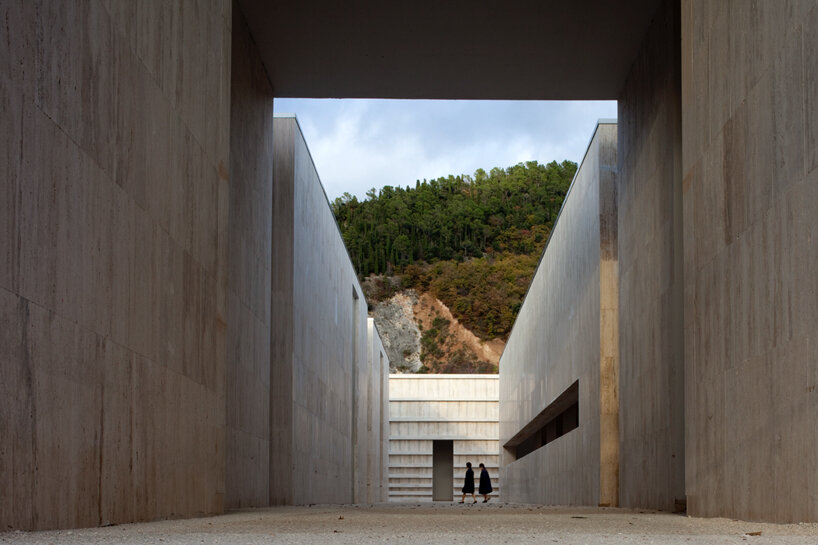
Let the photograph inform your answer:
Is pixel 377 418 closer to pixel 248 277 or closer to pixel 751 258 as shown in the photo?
pixel 248 277

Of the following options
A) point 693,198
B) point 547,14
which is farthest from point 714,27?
point 547,14

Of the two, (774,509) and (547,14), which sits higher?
(547,14)

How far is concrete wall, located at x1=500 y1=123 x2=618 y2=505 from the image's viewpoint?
1739 centimetres

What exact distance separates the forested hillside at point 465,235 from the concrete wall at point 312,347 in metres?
44.0

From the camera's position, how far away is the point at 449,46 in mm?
14867

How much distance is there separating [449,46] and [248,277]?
4.61 metres

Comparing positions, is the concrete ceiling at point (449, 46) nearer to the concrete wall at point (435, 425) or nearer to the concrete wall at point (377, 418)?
the concrete wall at point (377, 418)

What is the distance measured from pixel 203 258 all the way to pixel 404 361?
65.7 metres

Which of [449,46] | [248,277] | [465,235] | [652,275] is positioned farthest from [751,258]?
[465,235]

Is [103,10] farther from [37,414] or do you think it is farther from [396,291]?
[396,291]

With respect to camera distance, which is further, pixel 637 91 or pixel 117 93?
pixel 637 91

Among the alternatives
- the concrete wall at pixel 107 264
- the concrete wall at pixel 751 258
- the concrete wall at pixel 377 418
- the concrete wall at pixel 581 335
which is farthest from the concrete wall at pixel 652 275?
the concrete wall at pixel 377 418

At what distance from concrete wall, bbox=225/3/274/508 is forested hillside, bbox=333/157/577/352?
59.6 meters

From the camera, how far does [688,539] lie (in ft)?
15.9
